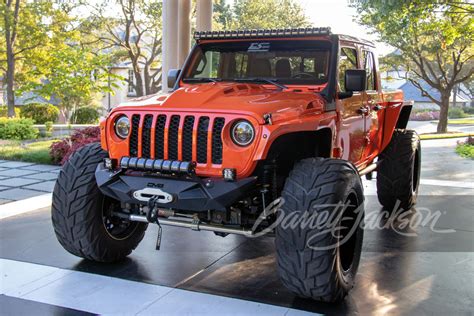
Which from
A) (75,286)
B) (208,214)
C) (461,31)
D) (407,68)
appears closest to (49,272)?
(75,286)

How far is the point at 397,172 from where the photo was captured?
668cm


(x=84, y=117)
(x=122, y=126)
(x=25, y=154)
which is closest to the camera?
(x=122, y=126)

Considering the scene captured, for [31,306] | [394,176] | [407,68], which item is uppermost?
[407,68]

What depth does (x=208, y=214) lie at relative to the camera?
13.4ft

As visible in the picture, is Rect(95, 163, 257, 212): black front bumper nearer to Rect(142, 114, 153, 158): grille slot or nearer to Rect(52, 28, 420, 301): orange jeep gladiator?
Rect(52, 28, 420, 301): orange jeep gladiator

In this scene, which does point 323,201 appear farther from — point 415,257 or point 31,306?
point 31,306

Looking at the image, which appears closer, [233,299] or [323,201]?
[323,201]

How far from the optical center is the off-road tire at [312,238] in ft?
12.0

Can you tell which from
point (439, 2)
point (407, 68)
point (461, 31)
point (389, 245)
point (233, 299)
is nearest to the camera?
point (233, 299)

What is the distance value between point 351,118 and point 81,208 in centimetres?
263

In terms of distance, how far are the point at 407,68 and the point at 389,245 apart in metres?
21.0

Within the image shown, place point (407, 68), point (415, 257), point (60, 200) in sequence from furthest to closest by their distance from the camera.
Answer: point (407, 68) → point (415, 257) → point (60, 200)

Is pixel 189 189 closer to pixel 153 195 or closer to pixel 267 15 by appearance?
pixel 153 195

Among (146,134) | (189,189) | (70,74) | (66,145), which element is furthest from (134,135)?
(70,74)
